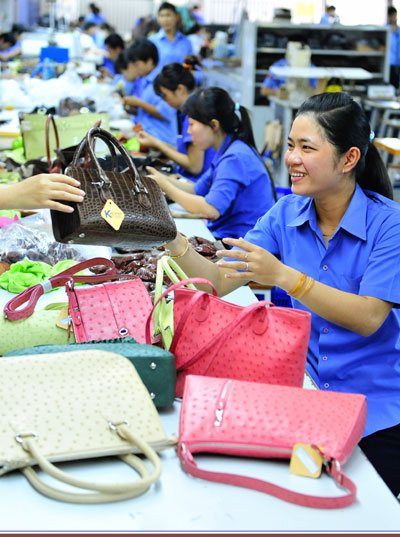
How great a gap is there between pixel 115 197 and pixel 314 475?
102 centimetres

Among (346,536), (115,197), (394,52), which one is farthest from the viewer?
(394,52)

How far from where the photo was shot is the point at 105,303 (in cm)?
178

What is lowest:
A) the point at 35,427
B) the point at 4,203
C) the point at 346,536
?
the point at 346,536

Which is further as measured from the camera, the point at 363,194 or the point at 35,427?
the point at 363,194

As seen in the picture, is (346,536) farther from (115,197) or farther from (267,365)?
(115,197)

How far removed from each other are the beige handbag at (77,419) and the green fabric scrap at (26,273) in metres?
0.91

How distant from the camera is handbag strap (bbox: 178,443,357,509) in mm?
1162

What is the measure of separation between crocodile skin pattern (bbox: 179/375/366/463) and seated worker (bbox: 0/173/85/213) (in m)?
0.73

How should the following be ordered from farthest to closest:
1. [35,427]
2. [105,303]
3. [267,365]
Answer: [105,303], [267,365], [35,427]

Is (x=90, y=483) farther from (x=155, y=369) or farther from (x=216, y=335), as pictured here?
(x=216, y=335)

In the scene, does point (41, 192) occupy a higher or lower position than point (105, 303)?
higher

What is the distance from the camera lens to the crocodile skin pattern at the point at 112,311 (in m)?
1.72

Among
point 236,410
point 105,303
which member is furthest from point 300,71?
point 236,410

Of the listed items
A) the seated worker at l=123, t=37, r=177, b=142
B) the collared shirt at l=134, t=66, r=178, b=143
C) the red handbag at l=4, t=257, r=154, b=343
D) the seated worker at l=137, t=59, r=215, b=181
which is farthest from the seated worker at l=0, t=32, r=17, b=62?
the red handbag at l=4, t=257, r=154, b=343
